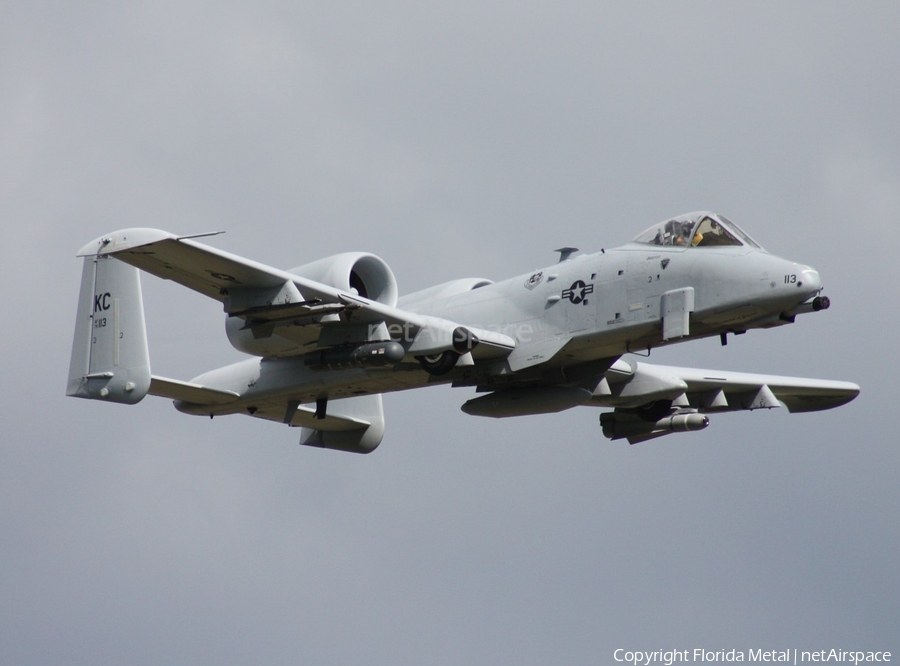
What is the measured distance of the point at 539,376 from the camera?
1111 inches

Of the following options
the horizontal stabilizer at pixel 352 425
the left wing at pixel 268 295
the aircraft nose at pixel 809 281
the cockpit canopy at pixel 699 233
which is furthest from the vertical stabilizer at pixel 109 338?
the aircraft nose at pixel 809 281

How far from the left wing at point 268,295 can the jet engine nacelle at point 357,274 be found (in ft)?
2.11

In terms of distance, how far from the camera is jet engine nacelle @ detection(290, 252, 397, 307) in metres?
27.0

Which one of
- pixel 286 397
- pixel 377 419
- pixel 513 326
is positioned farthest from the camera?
pixel 377 419

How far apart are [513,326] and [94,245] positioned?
7.80m

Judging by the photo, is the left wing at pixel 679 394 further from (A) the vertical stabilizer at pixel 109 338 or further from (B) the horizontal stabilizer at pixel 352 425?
(A) the vertical stabilizer at pixel 109 338

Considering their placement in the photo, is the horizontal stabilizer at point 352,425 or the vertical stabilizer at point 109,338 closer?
the vertical stabilizer at point 109,338

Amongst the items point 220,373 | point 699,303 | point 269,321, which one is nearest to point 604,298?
point 699,303

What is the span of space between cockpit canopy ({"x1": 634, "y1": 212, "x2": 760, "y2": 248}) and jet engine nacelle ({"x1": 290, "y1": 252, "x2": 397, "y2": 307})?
5.08 m

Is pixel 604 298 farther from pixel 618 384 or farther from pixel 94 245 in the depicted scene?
pixel 94 245

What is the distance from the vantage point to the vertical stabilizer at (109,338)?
92.3ft

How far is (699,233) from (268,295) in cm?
784

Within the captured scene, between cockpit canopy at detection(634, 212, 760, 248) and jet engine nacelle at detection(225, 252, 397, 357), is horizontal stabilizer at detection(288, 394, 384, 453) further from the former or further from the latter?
cockpit canopy at detection(634, 212, 760, 248)

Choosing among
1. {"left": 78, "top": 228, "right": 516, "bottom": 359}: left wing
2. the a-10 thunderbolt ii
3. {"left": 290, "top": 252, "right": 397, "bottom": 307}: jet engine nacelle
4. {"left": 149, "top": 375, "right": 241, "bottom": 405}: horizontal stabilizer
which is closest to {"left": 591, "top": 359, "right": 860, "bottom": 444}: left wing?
the a-10 thunderbolt ii
